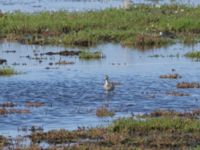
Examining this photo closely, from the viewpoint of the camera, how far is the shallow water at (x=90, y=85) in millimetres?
20078

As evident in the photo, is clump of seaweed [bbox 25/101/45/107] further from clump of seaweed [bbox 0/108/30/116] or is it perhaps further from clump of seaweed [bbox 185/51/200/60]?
clump of seaweed [bbox 185/51/200/60]

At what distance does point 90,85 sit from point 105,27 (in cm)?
1261

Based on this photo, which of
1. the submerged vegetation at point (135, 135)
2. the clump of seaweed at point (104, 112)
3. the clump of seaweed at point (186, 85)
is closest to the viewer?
the submerged vegetation at point (135, 135)

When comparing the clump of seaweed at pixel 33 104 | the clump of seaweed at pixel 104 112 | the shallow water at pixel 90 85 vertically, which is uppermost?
the clump of seaweed at pixel 104 112

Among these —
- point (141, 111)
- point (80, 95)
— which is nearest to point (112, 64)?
point (80, 95)

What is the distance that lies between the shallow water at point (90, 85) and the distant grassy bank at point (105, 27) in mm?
951

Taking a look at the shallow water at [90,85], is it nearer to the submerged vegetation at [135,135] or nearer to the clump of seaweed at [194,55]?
the clump of seaweed at [194,55]

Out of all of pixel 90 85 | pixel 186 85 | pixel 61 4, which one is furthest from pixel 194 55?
pixel 61 4

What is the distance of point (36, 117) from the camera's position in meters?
19.9

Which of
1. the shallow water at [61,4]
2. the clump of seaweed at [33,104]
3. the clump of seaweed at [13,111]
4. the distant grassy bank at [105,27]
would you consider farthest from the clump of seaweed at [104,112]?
the shallow water at [61,4]

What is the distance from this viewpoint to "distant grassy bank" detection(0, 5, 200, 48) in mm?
34875

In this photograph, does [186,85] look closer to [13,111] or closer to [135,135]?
[13,111]

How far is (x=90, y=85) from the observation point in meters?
25.2

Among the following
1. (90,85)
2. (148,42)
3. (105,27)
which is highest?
(105,27)
